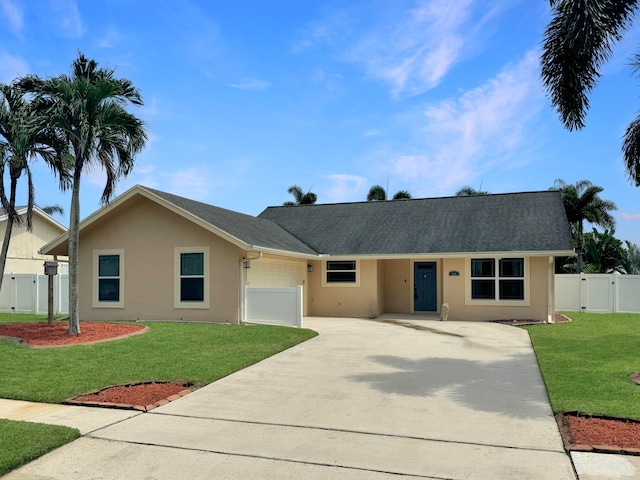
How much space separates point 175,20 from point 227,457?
38.3 feet

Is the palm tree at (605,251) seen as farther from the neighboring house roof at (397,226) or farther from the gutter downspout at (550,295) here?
the gutter downspout at (550,295)

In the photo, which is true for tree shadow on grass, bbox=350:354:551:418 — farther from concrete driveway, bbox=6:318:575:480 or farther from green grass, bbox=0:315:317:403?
green grass, bbox=0:315:317:403

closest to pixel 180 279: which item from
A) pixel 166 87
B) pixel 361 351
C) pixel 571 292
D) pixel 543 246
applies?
pixel 166 87

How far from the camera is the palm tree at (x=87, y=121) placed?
1215 centimetres

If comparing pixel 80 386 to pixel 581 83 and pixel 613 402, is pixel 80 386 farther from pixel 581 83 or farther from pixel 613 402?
pixel 581 83

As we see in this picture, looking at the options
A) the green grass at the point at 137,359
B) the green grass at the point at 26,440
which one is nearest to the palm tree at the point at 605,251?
the green grass at the point at 137,359

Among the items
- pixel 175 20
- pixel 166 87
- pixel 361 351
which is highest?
pixel 175 20

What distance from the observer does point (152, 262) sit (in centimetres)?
1656

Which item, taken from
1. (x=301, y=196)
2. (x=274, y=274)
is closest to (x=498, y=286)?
(x=274, y=274)

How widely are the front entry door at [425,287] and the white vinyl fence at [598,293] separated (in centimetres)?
615

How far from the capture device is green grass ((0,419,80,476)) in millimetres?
4828

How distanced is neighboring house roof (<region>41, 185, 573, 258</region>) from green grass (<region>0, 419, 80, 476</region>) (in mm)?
9280

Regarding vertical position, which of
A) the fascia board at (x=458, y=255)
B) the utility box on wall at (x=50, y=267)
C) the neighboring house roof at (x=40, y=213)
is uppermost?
the neighboring house roof at (x=40, y=213)

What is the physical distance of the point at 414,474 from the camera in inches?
180
